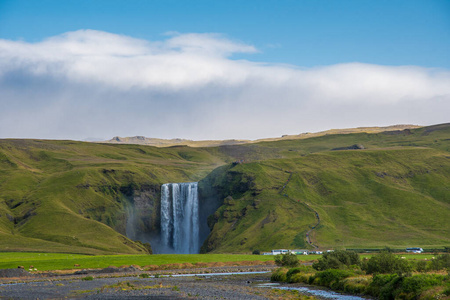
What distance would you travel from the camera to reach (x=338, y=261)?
74.7 meters

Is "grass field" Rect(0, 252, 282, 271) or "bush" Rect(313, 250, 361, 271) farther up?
"bush" Rect(313, 250, 361, 271)

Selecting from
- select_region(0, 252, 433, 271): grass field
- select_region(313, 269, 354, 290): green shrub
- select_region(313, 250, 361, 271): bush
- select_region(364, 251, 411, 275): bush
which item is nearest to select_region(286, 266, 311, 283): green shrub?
select_region(313, 250, 361, 271): bush

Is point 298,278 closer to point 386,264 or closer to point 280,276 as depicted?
point 280,276

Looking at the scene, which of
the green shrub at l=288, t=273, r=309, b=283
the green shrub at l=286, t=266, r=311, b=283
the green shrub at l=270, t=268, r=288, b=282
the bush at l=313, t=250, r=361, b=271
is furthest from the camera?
the green shrub at l=270, t=268, r=288, b=282

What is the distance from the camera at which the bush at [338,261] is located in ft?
245

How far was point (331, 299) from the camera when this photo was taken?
52.2m

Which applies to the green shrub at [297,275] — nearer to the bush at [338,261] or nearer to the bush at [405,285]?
the bush at [338,261]

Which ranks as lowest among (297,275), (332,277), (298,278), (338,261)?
(298,278)

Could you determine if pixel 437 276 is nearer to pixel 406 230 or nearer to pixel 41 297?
pixel 41 297

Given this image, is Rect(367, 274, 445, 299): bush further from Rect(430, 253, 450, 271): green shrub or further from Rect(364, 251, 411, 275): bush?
Rect(430, 253, 450, 271): green shrub

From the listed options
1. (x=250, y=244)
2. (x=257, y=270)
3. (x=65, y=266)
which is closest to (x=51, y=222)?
(x=250, y=244)

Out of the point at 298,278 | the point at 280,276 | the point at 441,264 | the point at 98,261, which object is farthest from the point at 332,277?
the point at 98,261

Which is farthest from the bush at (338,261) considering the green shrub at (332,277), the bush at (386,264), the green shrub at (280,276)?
the bush at (386,264)

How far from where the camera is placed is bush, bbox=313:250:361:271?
74.6 m
